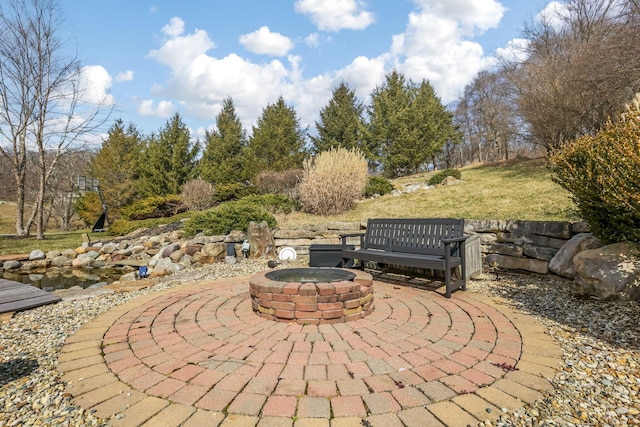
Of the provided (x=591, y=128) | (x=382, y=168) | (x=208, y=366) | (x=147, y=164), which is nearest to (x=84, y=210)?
(x=147, y=164)

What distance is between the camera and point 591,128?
42.3 ft

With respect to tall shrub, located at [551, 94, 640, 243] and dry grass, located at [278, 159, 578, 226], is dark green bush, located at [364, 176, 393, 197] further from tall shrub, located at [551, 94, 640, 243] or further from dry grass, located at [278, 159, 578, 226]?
tall shrub, located at [551, 94, 640, 243]

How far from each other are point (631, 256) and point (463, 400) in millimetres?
2810

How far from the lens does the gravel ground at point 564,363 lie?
1642 millimetres


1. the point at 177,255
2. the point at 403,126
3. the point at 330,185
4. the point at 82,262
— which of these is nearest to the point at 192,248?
the point at 177,255

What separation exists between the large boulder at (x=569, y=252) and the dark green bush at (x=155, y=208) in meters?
14.1

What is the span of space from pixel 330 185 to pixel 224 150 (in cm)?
1310

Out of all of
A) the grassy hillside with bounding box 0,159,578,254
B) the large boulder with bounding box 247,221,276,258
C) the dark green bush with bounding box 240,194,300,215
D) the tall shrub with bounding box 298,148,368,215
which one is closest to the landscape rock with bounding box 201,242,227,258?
the large boulder with bounding box 247,221,276,258

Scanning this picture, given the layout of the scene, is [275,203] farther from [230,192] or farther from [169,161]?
[169,161]

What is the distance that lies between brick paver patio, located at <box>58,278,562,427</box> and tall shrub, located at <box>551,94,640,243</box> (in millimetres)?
1384

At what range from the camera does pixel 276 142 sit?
20.7 metres

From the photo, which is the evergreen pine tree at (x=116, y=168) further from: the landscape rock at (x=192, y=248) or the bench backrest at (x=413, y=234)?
the bench backrest at (x=413, y=234)

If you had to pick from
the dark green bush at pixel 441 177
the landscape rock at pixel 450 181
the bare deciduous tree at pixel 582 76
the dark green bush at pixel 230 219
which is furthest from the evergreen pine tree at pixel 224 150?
the bare deciduous tree at pixel 582 76

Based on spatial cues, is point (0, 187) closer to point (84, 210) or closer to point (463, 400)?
point (84, 210)
